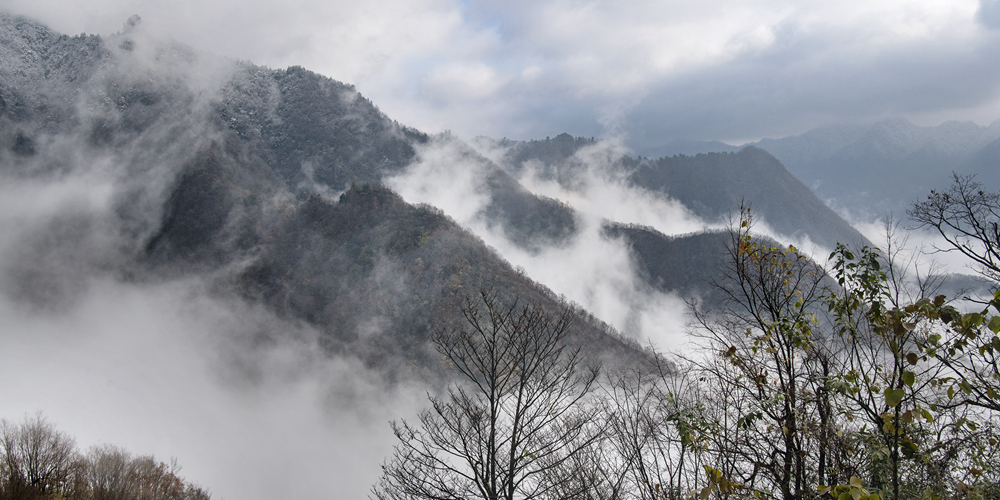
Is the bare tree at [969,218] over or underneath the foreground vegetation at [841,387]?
over

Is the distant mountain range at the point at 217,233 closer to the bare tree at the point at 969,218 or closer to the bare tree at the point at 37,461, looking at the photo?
the bare tree at the point at 37,461

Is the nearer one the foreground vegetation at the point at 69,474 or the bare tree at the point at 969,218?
the bare tree at the point at 969,218

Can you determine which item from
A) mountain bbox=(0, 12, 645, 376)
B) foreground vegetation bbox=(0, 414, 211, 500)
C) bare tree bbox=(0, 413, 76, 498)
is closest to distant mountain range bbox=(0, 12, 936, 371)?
mountain bbox=(0, 12, 645, 376)

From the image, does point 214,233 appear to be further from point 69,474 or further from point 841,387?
point 841,387

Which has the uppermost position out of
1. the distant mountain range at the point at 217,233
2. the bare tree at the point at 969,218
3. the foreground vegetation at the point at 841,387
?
the distant mountain range at the point at 217,233

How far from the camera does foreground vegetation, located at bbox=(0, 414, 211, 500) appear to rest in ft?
87.8

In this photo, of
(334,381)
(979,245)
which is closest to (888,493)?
(979,245)

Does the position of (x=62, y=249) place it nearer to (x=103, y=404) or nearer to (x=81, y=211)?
(x=81, y=211)

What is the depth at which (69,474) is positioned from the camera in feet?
110

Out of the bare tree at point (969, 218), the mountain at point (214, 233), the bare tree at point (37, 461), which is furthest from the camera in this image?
the mountain at point (214, 233)

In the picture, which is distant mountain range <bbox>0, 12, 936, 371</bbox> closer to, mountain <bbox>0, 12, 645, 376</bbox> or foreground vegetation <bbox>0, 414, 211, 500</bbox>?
mountain <bbox>0, 12, 645, 376</bbox>

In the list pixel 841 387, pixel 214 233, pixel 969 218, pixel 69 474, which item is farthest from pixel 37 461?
pixel 214 233

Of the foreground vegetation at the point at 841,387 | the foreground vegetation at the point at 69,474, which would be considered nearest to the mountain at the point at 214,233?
the foreground vegetation at the point at 69,474

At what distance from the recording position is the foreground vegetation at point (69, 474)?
26.8 metres
